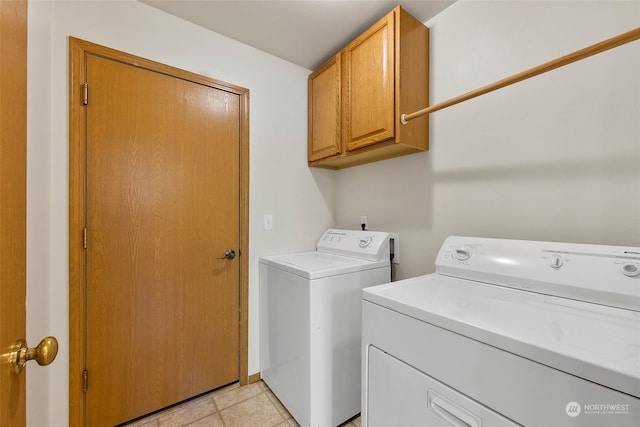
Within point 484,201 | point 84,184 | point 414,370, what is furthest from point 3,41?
point 484,201

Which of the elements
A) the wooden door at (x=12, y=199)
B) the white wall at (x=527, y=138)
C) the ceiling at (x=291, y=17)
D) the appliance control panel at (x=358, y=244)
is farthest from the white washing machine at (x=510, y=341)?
the ceiling at (x=291, y=17)

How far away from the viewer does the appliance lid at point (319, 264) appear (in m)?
1.44

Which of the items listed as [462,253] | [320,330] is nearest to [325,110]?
[462,253]

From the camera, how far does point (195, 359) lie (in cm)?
171

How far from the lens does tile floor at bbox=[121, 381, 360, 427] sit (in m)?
1.53

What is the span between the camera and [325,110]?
2.03m

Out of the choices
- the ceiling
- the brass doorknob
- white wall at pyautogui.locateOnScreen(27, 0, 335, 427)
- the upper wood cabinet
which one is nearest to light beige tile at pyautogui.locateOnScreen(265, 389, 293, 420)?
white wall at pyautogui.locateOnScreen(27, 0, 335, 427)

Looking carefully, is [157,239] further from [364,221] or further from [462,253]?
[462,253]

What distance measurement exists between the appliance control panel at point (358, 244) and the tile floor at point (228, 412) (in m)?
1.00

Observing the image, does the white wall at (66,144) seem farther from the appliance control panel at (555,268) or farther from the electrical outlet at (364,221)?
the appliance control panel at (555,268)

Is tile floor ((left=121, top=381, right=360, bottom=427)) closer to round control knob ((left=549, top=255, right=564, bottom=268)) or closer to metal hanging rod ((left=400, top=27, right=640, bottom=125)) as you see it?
round control knob ((left=549, top=255, right=564, bottom=268))

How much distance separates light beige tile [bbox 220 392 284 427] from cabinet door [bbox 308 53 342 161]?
1.75m

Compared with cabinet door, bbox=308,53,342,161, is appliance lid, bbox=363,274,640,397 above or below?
below

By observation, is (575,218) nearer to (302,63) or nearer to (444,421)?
(444,421)
